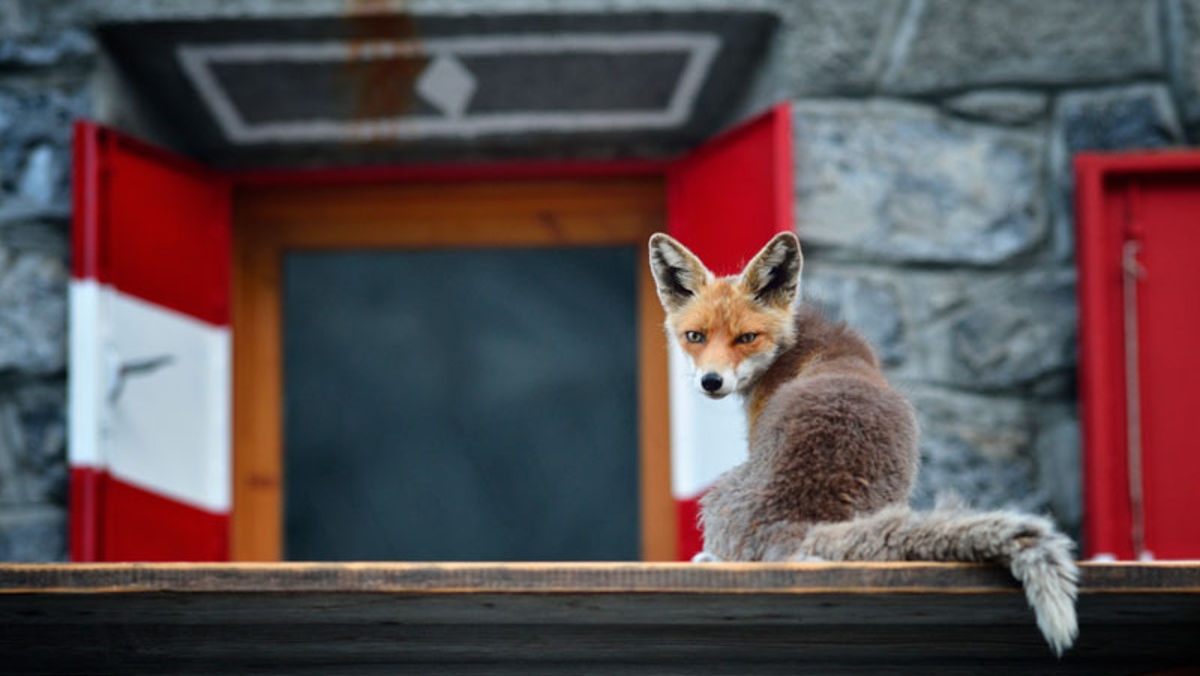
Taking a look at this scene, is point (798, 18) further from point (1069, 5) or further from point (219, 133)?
point (219, 133)

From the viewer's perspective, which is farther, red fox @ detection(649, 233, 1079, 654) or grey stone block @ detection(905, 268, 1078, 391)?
grey stone block @ detection(905, 268, 1078, 391)

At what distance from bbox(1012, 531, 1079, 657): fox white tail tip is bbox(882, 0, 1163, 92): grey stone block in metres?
3.12

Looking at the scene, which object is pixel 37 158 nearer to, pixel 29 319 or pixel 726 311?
pixel 29 319

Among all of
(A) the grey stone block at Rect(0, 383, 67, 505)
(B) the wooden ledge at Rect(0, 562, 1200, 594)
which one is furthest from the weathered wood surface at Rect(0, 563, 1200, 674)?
(A) the grey stone block at Rect(0, 383, 67, 505)

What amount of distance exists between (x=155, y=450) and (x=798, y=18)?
2.44 metres

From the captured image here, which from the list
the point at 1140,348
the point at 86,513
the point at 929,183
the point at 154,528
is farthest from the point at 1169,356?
the point at 86,513

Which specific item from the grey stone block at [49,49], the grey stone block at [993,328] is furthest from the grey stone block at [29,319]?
the grey stone block at [993,328]

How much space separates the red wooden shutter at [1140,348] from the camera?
4.14 meters

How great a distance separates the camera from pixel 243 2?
4227 millimetres

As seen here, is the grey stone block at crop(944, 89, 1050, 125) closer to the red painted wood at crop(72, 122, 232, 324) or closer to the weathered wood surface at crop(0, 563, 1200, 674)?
the red painted wood at crop(72, 122, 232, 324)

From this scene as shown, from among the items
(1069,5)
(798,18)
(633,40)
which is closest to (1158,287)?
(1069,5)

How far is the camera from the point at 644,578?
141cm

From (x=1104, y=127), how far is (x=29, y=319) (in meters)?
3.39

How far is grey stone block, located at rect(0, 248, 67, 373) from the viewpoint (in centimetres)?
434
